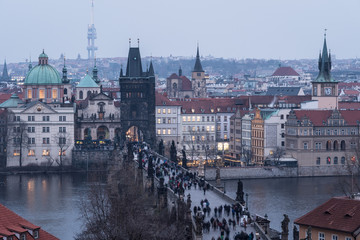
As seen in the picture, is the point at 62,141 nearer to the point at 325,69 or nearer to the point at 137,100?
the point at 137,100

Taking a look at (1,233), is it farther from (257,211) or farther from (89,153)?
(89,153)

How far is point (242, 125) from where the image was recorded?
129m

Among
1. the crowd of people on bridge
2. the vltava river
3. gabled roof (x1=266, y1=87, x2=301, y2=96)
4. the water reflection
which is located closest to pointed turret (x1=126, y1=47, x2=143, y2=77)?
the vltava river

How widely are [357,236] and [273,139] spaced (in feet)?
218

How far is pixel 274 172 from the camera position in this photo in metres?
113

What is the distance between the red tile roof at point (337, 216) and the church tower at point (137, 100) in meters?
71.3

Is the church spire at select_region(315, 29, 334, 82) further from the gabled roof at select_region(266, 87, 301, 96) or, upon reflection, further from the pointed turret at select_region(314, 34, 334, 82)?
the gabled roof at select_region(266, 87, 301, 96)

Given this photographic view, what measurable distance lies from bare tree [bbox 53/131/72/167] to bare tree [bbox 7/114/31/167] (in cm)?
324

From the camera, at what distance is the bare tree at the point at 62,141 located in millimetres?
119969

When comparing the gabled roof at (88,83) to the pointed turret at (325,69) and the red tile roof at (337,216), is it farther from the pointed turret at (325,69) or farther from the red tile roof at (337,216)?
the red tile roof at (337,216)

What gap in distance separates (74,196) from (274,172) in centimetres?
2679

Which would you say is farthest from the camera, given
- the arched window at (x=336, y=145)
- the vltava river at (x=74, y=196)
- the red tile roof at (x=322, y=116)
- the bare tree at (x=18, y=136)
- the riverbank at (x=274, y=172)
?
the bare tree at (x=18, y=136)

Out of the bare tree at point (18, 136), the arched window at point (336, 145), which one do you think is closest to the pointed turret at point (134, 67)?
the bare tree at point (18, 136)

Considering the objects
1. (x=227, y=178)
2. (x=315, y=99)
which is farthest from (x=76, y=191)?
(x=315, y=99)
